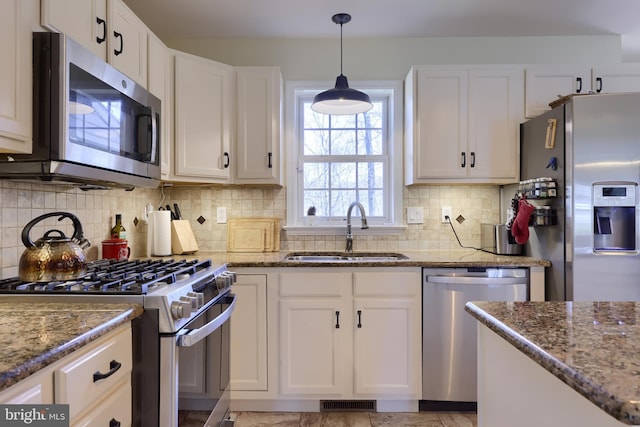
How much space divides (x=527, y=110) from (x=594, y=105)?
57 centimetres

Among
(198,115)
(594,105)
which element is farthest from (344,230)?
(594,105)

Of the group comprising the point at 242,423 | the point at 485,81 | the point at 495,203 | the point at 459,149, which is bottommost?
the point at 242,423

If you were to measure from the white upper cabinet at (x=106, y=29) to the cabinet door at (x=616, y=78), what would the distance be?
276 cm

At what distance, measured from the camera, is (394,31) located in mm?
2791

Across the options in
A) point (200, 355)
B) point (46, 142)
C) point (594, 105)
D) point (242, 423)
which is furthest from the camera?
point (242, 423)

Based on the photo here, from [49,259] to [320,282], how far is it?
1.30 m

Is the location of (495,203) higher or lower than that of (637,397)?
higher

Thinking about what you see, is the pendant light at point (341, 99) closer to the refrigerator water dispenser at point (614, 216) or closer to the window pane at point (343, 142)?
the window pane at point (343, 142)

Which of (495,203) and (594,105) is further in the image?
(495,203)

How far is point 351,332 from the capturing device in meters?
2.28

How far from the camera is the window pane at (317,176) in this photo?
118 inches

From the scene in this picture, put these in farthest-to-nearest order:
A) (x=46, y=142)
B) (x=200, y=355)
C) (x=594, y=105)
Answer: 1. (x=594, y=105)
2. (x=200, y=355)
3. (x=46, y=142)

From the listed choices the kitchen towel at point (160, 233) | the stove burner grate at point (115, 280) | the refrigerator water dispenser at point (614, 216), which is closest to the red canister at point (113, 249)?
the stove burner grate at point (115, 280)

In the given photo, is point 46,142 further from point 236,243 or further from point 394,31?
point 394,31
